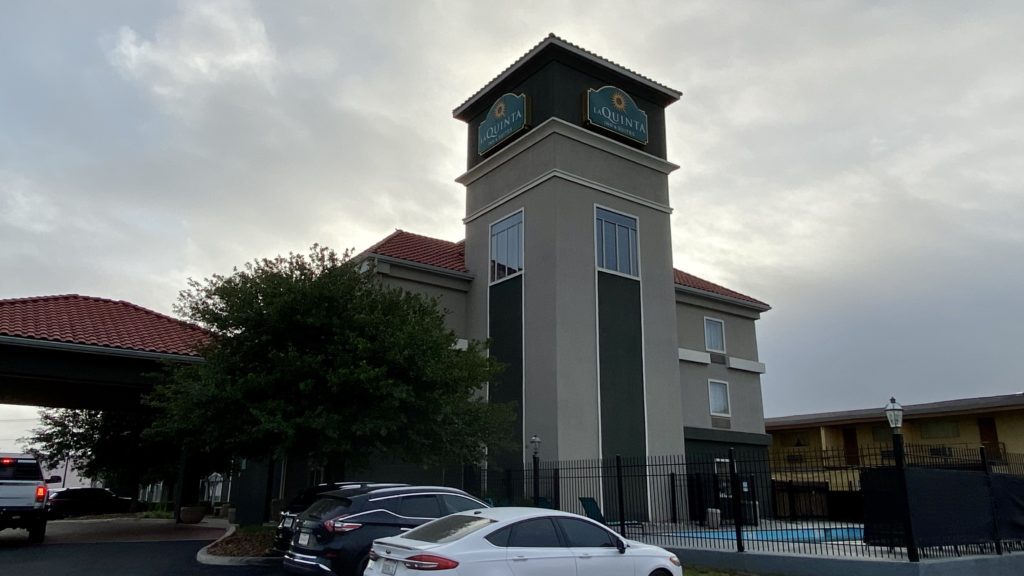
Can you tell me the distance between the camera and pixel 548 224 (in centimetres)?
2497

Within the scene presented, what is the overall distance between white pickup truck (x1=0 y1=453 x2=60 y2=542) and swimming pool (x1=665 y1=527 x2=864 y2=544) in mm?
14842

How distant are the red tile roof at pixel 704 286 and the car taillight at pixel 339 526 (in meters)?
21.1

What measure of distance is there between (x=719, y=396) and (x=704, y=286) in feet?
15.2

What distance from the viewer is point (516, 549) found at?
971 cm

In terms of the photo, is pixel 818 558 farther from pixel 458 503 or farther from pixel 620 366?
pixel 620 366

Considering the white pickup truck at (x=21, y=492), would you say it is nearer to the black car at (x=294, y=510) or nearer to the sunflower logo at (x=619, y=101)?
the black car at (x=294, y=510)

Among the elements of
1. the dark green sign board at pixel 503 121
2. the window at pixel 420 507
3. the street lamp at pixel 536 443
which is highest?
the dark green sign board at pixel 503 121

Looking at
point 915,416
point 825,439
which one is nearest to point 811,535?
point 915,416

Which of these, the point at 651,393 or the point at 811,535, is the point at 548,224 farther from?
the point at 811,535

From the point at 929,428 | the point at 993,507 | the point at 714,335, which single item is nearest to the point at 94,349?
the point at 993,507

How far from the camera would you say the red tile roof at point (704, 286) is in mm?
31078

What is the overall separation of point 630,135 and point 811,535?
15114 millimetres

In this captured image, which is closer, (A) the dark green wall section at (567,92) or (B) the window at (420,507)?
(B) the window at (420,507)

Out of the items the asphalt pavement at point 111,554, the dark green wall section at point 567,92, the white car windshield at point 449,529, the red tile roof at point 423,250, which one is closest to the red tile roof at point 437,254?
the red tile roof at point 423,250
